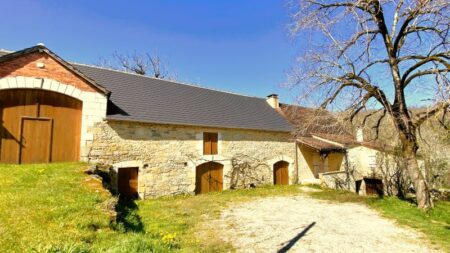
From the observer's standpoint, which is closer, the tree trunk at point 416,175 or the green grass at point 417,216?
the green grass at point 417,216

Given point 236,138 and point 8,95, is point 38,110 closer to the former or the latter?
point 8,95

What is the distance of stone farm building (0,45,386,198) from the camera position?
9578 mm

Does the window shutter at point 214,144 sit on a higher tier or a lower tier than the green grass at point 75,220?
higher

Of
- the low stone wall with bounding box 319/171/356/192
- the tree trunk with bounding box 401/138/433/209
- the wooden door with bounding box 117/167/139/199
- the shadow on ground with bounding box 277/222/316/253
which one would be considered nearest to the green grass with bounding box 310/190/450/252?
the tree trunk with bounding box 401/138/433/209

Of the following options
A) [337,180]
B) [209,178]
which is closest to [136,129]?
[209,178]

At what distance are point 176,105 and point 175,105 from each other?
0.21 ft

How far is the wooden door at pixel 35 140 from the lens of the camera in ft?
31.2

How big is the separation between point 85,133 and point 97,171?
1839 millimetres

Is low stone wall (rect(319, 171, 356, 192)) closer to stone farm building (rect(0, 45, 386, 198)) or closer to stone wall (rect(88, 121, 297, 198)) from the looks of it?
stone farm building (rect(0, 45, 386, 198))

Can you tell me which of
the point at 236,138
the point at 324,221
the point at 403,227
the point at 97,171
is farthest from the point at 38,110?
the point at 403,227

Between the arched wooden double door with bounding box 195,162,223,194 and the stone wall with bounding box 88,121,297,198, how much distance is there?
0.88ft

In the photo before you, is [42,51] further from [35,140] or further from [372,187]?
[372,187]

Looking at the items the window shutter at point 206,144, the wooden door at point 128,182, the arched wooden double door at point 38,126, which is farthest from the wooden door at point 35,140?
the window shutter at point 206,144

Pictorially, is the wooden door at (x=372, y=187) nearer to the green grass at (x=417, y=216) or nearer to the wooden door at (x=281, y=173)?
the wooden door at (x=281, y=173)
